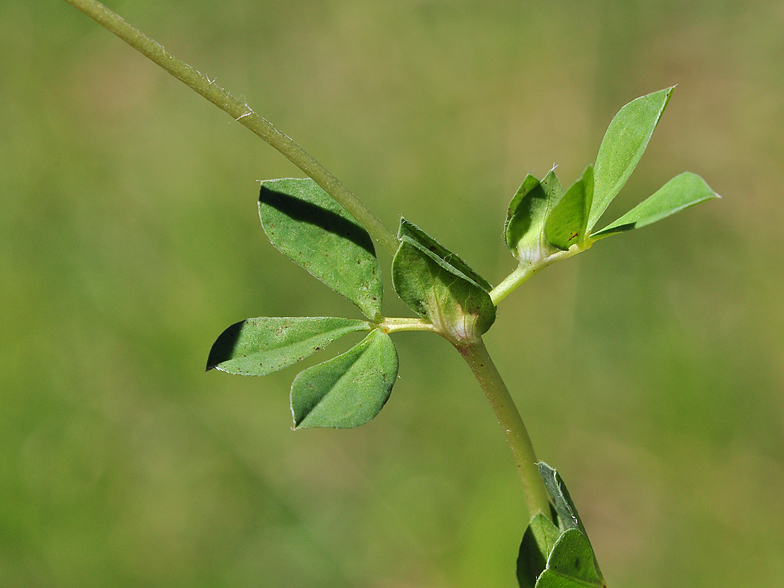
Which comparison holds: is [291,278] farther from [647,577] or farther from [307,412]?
[307,412]

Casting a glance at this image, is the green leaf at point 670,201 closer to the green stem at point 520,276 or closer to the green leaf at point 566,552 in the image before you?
the green stem at point 520,276

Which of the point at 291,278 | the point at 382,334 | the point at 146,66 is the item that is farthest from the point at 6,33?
the point at 382,334

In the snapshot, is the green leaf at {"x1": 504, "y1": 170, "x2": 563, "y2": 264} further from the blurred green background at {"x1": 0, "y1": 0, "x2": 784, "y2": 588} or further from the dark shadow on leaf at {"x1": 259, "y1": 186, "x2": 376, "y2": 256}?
the blurred green background at {"x1": 0, "y1": 0, "x2": 784, "y2": 588}

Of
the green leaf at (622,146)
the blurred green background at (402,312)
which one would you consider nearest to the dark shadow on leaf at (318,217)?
the green leaf at (622,146)

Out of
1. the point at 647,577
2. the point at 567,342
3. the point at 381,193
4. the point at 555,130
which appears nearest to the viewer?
the point at 647,577

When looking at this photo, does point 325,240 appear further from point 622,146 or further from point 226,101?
point 622,146

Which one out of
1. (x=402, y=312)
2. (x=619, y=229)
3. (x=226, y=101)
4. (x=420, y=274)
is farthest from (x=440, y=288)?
(x=402, y=312)
